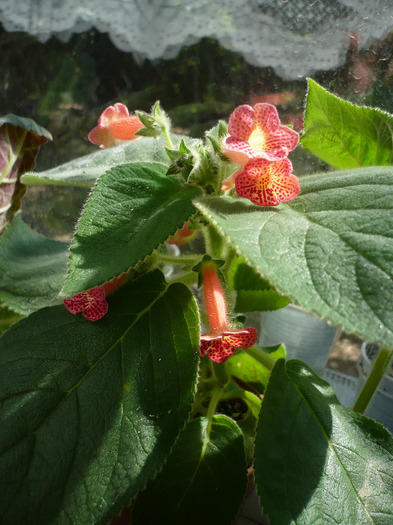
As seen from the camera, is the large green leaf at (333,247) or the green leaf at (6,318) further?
the green leaf at (6,318)

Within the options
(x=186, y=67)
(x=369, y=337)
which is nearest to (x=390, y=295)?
(x=369, y=337)

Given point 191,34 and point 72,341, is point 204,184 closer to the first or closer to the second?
point 72,341

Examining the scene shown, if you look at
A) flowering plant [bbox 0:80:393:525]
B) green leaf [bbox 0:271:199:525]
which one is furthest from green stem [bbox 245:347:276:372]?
green leaf [bbox 0:271:199:525]

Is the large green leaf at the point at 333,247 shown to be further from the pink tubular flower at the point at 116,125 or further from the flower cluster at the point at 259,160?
the pink tubular flower at the point at 116,125

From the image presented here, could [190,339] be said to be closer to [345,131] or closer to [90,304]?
[90,304]

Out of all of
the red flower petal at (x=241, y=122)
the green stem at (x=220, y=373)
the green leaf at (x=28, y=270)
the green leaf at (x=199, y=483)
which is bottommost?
the green leaf at (x=199, y=483)

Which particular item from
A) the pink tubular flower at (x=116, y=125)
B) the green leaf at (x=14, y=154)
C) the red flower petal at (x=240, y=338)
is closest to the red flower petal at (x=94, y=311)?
the red flower petal at (x=240, y=338)

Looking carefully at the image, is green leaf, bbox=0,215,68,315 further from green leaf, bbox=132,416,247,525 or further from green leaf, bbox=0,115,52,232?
green leaf, bbox=132,416,247,525
